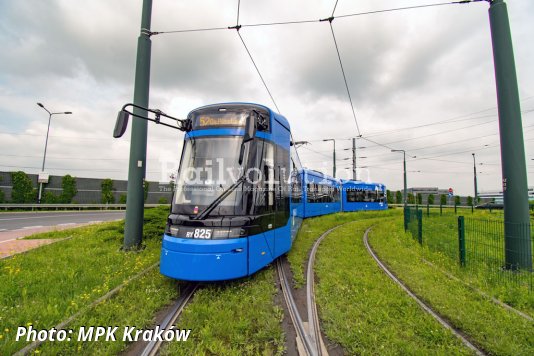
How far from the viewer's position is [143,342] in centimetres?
314

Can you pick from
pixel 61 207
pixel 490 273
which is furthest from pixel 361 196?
pixel 61 207

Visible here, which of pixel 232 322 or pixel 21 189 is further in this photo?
pixel 21 189

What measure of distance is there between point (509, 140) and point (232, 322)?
7104 mm

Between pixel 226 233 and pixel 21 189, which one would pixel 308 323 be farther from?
pixel 21 189

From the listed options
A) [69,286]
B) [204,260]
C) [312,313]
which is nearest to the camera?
[312,313]

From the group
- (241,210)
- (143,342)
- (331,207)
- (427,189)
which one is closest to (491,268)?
(241,210)

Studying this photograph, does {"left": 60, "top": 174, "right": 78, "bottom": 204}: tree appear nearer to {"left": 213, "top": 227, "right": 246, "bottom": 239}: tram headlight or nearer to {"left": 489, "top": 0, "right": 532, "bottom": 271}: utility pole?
{"left": 213, "top": 227, "right": 246, "bottom": 239}: tram headlight

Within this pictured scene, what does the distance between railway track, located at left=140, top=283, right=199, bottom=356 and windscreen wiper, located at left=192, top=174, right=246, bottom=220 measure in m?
1.36

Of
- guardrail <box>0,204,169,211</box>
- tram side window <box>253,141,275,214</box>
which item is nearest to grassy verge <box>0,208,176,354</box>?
tram side window <box>253,141,275,214</box>

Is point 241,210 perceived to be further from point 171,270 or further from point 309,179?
point 309,179

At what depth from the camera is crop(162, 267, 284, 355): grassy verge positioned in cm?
300

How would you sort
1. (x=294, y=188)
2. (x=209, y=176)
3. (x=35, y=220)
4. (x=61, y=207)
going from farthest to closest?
(x=61, y=207) → (x=35, y=220) → (x=294, y=188) → (x=209, y=176)

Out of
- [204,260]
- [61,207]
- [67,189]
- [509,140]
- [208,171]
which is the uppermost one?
[509,140]

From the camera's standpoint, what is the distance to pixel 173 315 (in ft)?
12.3
